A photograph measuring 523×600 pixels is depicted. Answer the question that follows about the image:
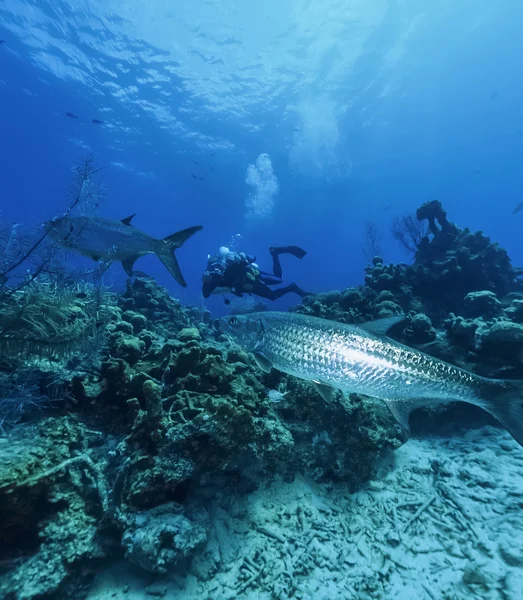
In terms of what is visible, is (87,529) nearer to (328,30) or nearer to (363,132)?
(328,30)

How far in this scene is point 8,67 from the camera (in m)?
34.0

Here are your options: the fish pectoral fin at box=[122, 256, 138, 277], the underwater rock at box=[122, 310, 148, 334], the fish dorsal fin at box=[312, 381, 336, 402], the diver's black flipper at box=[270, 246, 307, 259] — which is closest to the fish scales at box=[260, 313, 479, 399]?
the fish dorsal fin at box=[312, 381, 336, 402]

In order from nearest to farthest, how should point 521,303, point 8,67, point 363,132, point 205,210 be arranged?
point 521,303
point 8,67
point 363,132
point 205,210

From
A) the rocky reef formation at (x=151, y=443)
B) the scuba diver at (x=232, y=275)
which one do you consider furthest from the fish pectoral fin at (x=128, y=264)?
the scuba diver at (x=232, y=275)

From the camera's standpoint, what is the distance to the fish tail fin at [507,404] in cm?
318

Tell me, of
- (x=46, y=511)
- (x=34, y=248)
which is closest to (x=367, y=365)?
(x=46, y=511)

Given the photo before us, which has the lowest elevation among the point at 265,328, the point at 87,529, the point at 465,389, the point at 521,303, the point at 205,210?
the point at 87,529

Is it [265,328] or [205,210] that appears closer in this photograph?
[265,328]

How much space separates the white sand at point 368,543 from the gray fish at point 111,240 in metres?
5.14

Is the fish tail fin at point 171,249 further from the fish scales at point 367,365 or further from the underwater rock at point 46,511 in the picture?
the underwater rock at point 46,511

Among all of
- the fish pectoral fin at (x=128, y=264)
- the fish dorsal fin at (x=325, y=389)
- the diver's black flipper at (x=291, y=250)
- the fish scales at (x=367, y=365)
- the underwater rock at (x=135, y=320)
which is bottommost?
the fish dorsal fin at (x=325, y=389)

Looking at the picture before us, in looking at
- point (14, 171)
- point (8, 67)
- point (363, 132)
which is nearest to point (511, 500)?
point (8, 67)

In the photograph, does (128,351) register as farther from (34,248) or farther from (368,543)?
(368,543)

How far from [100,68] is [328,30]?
25214 millimetres
